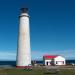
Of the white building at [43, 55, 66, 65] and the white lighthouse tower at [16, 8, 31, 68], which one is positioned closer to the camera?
the white lighthouse tower at [16, 8, 31, 68]

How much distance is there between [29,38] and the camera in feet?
154

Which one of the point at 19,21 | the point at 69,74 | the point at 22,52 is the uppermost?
the point at 19,21

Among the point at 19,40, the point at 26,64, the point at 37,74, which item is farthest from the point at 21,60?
the point at 37,74

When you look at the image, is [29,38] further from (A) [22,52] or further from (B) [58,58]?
(B) [58,58]

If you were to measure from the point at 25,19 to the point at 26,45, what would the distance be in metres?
6.01

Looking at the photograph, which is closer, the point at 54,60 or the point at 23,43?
the point at 23,43

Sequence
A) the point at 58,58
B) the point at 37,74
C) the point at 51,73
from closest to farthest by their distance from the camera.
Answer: the point at 37,74 < the point at 51,73 < the point at 58,58

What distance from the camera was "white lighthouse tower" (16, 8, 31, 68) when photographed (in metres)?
45.9

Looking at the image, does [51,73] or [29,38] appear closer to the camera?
[51,73]

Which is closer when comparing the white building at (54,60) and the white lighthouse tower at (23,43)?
the white lighthouse tower at (23,43)

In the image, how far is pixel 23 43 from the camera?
151 feet

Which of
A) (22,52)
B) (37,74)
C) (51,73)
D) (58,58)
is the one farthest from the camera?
(58,58)

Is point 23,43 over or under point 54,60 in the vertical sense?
over

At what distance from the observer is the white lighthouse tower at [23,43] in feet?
151
